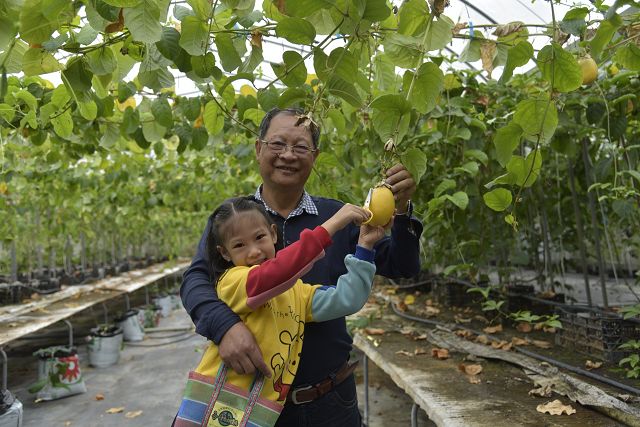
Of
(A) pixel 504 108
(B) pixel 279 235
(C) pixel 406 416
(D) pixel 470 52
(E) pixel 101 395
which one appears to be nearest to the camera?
(D) pixel 470 52

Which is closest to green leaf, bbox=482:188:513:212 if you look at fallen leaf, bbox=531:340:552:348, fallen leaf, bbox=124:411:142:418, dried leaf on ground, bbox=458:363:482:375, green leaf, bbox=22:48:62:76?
green leaf, bbox=22:48:62:76

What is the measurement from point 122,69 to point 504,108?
189 cm

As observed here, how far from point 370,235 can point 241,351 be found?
377 millimetres

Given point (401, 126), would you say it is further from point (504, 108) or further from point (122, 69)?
point (504, 108)

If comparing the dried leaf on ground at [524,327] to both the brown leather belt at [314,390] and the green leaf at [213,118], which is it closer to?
the brown leather belt at [314,390]

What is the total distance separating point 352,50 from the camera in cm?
117

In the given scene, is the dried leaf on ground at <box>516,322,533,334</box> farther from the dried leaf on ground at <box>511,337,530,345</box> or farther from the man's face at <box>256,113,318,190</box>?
the man's face at <box>256,113,318,190</box>

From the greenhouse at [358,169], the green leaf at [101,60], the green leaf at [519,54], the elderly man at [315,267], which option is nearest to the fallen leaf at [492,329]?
the greenhouse at [358,169]

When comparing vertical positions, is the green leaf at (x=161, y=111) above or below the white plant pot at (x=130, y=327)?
above

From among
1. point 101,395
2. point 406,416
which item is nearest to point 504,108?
point 406,416

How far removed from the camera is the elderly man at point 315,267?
1.30 metres

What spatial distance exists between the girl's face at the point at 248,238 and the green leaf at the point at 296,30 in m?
0.45

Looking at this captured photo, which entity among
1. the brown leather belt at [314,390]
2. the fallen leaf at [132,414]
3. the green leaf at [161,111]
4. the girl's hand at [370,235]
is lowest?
the fallen leaf at [132,414]

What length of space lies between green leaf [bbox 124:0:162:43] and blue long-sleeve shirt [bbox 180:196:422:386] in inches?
21.6
